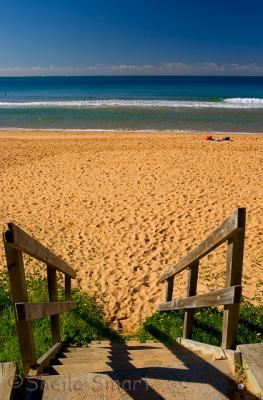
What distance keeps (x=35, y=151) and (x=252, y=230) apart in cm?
1279

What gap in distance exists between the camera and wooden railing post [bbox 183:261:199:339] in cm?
436

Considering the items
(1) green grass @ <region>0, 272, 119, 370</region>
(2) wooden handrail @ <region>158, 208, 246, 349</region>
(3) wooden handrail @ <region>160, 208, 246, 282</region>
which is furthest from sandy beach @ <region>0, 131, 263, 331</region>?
(2) wooden handrail @ <region>158, 208, 246, 349</region>

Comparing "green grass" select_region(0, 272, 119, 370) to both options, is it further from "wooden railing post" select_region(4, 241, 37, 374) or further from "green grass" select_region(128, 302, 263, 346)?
"wooden railing post" select_region(4, 241, 37, 374)

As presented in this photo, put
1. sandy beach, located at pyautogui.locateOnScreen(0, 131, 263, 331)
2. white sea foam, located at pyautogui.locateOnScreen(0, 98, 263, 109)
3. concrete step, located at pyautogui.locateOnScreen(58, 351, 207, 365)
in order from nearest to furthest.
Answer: concrete step, located at pyautogui.locateOnScreen(58, 351, 207, 365)
sandy beach, located at pyautogui.locateOnScreen(0, 131, 263, 331)
white sea foam, located at pyautogui.locateOnScreen(0, 98, 263, 109)

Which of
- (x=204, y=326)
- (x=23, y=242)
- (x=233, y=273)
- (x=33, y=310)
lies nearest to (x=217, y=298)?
(x=233, y=273)

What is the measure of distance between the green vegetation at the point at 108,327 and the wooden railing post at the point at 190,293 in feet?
1.49

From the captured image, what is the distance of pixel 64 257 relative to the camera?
26.7ft

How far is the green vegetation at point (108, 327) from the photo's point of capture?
5.01 meters

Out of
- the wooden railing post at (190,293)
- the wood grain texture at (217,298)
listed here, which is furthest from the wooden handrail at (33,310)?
the wooden railing post at (190,293)

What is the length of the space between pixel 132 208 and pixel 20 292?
26.3 feet

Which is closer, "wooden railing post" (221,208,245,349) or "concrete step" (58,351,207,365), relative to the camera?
"wooden railing post" (221,208,245,349)

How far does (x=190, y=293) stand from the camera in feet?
14.8

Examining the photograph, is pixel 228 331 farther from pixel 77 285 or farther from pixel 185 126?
pixel 185 126

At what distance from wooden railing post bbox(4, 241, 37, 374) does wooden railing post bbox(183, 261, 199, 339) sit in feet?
6.50
